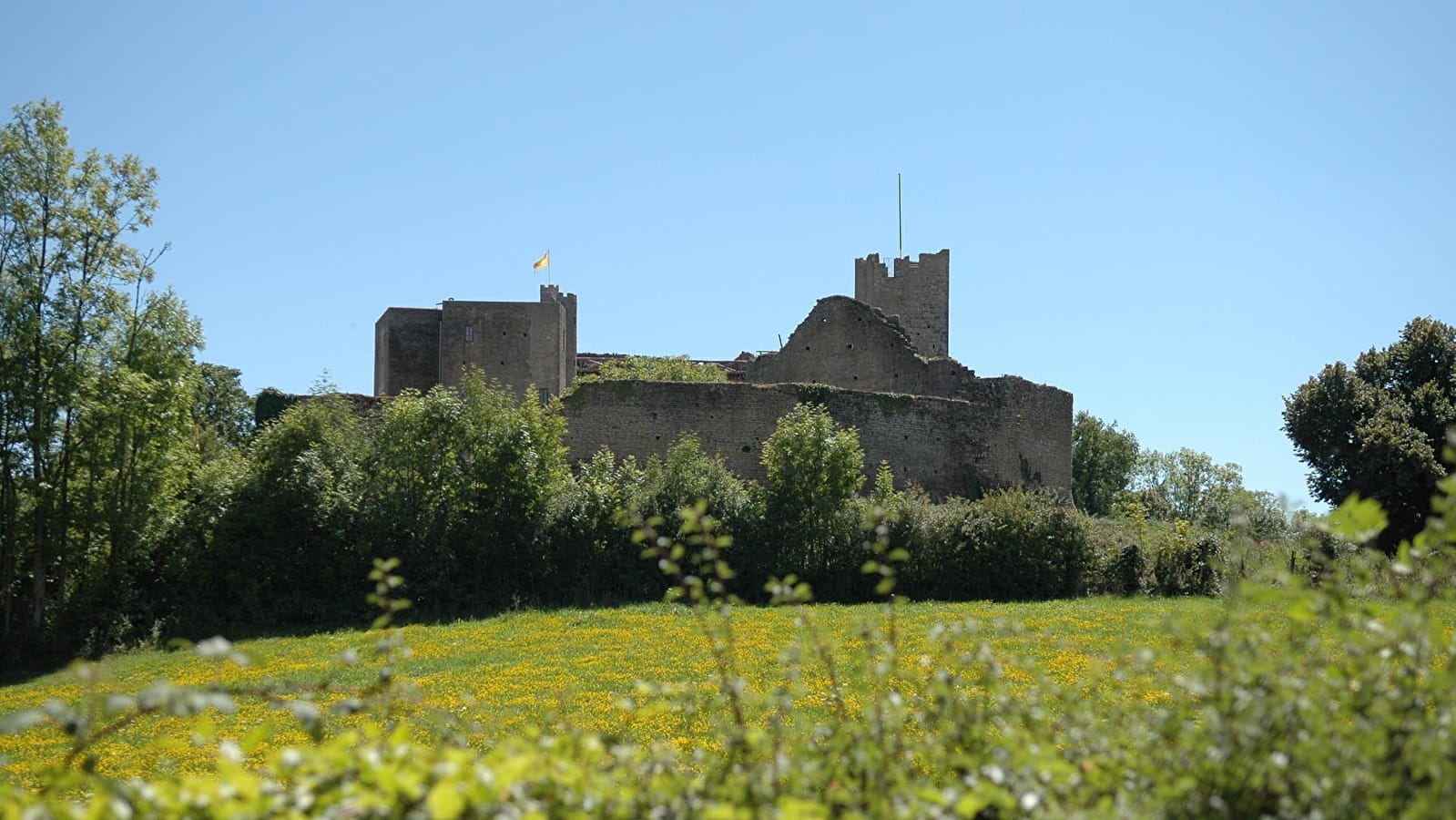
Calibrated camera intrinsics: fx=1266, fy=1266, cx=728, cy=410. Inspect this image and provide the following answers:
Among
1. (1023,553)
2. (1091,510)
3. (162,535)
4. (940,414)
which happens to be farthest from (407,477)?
(1091,510)

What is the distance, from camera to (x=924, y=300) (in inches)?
1758

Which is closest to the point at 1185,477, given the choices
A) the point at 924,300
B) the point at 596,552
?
the point at 924,300

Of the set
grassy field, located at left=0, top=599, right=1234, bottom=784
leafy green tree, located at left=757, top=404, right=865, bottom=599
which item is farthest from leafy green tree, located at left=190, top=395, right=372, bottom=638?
leafy green tree, located at left=757, top=404, right=865, bottom=599

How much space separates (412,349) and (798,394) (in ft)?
44.5

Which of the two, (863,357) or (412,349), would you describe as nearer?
(863,357)

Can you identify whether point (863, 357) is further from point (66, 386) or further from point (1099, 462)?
point (1099, 462)

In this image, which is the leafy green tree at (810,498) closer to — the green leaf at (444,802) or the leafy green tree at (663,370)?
the leafy green tree at (663,370)

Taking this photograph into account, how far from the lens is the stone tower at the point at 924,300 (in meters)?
44.6

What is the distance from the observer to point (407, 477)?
23.9m

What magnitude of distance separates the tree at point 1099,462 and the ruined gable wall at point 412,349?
3438 centimetres

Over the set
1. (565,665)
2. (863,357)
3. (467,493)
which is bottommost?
(565,665)

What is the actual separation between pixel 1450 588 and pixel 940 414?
27.8 metres

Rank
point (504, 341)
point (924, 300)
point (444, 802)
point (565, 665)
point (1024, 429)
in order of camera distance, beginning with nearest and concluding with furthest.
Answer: point (444, 802) < point (565, 665) < point (1024, 429) < point (504, 341) < point (924, 300)

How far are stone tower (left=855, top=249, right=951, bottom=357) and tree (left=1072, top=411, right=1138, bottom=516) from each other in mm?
19185
